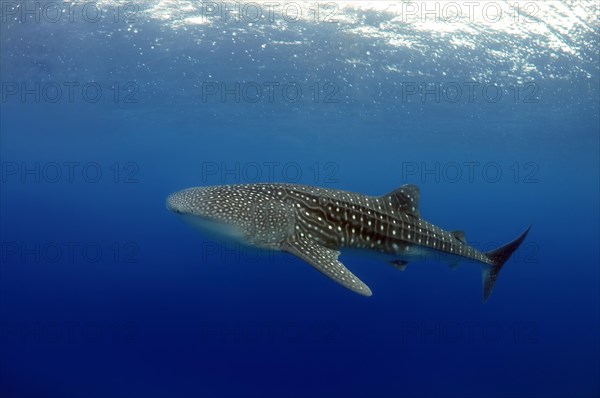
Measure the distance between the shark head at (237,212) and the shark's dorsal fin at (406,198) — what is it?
74.9 inches

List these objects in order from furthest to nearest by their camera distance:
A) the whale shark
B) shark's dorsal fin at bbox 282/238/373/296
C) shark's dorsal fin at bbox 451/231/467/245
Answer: shark's dorsal fin at bbox 451/231/467/245
the whale shark
shark's dorsal fin at bbox 282/238/373/296

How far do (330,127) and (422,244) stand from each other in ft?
97.3

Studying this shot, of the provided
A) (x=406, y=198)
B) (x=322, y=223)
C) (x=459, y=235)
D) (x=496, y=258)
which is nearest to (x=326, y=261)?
(x=322, y=223)

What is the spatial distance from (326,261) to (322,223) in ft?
2.45

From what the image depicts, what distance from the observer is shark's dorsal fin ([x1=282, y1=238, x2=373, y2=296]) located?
220 inches

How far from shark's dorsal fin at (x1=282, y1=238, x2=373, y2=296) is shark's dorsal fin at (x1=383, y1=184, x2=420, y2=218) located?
4.84ft

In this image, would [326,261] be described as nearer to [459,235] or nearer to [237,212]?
[237,212]

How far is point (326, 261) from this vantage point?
5.91 meters

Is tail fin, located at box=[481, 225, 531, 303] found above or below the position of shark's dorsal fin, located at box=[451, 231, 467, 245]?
below

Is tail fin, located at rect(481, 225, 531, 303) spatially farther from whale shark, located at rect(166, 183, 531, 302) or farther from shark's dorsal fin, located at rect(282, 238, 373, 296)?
shark's dorsal fin, located at rect(282, 238, 373, 296)

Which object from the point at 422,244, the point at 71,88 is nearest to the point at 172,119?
the point at 71,88

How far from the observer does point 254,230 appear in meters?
5.90

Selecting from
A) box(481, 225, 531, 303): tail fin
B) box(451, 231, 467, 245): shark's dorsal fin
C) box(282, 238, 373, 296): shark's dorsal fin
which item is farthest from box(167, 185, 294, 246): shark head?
box(481, 225, 531, 303): tail fin

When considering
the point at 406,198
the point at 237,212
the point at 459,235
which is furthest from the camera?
the point at 459,235
